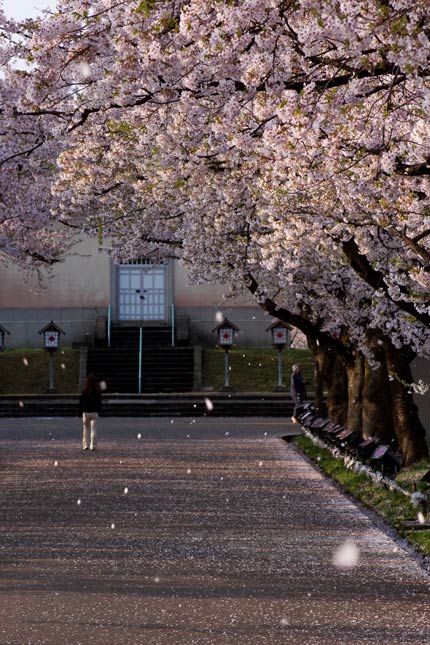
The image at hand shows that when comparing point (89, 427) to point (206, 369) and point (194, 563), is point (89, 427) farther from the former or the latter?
point (206, 369)

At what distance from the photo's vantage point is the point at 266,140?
1298cm

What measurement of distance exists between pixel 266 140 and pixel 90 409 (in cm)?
1654

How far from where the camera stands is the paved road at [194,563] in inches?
338

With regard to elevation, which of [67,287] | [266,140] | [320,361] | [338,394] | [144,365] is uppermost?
[67,287]

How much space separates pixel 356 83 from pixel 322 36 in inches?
49.1

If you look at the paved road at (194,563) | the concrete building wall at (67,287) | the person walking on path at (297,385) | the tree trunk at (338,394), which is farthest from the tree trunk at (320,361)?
the concrete building wall at (67,287)

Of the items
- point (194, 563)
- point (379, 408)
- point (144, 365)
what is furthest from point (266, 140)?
point (144, 365)

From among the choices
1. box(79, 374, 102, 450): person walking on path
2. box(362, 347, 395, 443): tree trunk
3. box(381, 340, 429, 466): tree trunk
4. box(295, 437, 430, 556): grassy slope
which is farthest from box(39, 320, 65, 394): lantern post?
box(381, 340, 429, 466): tree trunk

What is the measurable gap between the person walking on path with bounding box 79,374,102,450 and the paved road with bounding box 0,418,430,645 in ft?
16.1

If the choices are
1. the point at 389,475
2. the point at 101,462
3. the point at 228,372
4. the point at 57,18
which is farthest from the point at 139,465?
the point at 228,372

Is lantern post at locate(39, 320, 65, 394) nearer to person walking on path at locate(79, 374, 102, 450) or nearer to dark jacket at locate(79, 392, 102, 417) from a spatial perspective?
person walking on path at locate(79, 374, 102, 450)

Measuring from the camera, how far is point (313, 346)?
117 feet

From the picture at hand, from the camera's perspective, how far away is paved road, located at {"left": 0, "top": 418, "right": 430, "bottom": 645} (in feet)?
28.2

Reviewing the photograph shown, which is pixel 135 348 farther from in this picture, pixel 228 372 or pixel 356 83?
pixel 356 83
